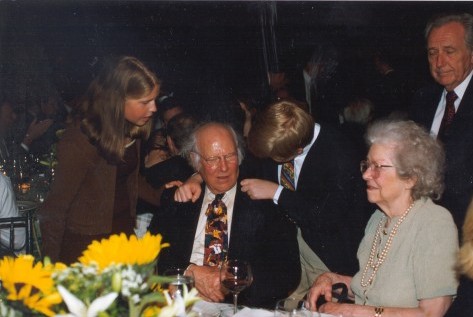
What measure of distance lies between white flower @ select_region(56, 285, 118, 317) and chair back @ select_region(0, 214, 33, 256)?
1.82 meters

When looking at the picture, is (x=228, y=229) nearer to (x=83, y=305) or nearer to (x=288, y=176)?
(x=288, y=176)

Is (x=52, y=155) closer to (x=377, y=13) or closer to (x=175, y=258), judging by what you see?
(x=175, y=258)

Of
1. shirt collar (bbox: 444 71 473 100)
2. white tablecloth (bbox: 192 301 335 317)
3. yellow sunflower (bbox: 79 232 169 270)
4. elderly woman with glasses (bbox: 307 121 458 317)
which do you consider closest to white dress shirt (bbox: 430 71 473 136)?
shirt collar (bbox: 444 71 473 100)

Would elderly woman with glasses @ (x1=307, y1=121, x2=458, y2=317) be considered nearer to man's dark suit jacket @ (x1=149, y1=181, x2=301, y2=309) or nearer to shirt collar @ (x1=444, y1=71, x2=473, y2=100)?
man's dark suit jacket @ (x1=149, y1=181, x2=301, y2=309)

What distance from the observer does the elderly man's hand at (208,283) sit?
2303 mm

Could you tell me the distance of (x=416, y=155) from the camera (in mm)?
2174

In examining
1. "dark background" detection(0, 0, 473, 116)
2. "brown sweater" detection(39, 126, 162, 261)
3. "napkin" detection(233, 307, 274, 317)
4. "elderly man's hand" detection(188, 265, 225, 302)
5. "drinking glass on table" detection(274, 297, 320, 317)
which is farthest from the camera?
"dark background" detection(0, 0, 473, 116)

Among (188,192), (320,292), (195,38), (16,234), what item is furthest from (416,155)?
(195,38)

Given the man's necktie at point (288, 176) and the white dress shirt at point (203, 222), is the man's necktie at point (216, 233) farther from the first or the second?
the man's necktie at point (288, 176)

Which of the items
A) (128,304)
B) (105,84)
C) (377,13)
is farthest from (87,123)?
(377,13)

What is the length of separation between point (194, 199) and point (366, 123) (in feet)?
9.41

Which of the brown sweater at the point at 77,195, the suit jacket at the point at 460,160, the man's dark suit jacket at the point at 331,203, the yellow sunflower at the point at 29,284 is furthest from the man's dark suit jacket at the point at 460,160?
the yellow sunflower at the point at 29,284

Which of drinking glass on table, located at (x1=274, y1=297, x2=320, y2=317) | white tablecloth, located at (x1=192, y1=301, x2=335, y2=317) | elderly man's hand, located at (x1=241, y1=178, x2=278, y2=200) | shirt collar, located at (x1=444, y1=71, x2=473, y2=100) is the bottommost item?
white tablecloth, located at (x1=192, y1=301, x2=335, y2=317)

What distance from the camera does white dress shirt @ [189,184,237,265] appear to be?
2711 mm
